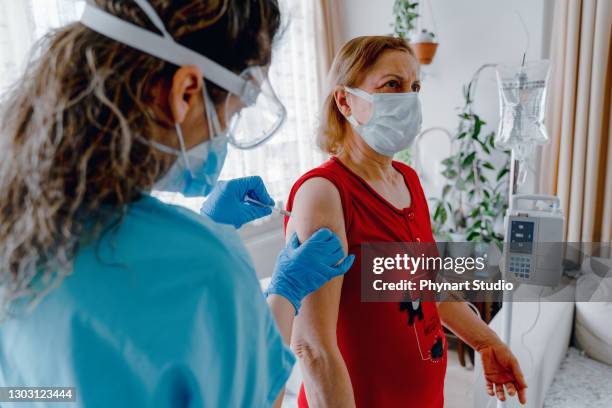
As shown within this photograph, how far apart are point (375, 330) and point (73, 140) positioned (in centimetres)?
73

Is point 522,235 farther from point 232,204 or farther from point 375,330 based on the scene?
point 232,204

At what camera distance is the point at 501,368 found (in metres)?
1.15

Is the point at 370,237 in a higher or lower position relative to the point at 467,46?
lower

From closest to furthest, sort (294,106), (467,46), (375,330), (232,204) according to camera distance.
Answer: (375,330) < (232,204) < (467,46) < (294,106)

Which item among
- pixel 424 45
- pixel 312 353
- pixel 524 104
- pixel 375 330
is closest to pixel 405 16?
pixel 424 45

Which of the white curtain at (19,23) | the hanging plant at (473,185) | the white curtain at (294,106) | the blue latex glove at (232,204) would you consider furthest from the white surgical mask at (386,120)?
the white curtain at (294,106)

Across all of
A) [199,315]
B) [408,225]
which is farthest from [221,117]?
[408,225]

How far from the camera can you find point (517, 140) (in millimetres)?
1661

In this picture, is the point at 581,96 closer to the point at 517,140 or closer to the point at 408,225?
the point at 517,140

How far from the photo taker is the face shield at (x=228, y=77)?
0.50m

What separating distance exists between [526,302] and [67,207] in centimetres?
194

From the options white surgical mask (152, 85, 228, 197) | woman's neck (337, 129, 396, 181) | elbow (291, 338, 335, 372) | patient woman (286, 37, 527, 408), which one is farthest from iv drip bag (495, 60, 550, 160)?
white surgical mask (152, 85, 228, 197)

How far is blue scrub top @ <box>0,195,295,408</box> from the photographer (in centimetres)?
48

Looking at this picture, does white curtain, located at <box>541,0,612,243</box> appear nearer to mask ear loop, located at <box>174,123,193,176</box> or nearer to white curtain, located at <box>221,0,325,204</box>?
white curtain, located at <box>221,0,325,204</box>
